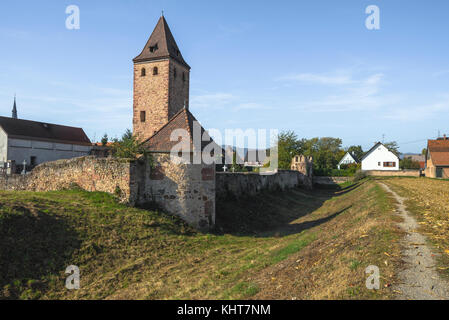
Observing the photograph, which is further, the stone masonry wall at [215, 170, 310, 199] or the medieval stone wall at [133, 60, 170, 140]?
the medieval stone wall at [133, 60, 170, 140]

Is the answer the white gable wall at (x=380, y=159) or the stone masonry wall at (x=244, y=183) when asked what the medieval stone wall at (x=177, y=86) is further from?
the white gable wall at (x=380, y=159)

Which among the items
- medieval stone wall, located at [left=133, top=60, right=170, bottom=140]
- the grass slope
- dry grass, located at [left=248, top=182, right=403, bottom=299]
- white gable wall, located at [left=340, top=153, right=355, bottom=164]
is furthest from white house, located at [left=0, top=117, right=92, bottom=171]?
white gable wall, located at [left=340, top=153, right=355, bottom=164]

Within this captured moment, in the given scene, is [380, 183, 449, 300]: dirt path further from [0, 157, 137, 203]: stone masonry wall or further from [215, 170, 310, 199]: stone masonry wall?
[215, 170, 310, 199]: stone masonry wall

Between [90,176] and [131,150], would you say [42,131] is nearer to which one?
[90,176]

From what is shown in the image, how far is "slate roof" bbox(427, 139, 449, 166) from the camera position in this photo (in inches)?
1880

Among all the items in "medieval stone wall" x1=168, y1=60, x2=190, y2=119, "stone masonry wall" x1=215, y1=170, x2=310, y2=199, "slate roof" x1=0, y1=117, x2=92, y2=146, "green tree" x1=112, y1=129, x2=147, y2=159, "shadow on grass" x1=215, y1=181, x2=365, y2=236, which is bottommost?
"shadow on grass" x1=215, y1=181, x2=365, y2=236

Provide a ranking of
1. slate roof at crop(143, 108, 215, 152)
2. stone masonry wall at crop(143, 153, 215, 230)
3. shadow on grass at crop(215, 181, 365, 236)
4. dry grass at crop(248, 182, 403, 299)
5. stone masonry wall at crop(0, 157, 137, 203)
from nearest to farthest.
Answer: dry grass at crop(248, 182, 403, 299)
stone masonry wall at crop(0, 157, 137, 203)
stone masonry wall at crop(143, 153, 215, 230)
slate roof at crop(143, 108, 215, 152)
shadow on grass at crop(215, 181, 365, 236)

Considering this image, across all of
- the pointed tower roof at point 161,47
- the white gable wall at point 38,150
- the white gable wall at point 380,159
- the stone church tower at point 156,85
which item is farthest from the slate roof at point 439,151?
the white gable wall at point 38,150

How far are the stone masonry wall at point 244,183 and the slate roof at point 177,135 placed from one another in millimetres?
5102

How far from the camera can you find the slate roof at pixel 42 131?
40.2 m

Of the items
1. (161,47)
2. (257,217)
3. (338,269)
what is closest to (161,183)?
(257,217)

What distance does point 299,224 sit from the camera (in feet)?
58.6

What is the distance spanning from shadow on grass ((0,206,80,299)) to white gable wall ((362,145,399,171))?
60453mm

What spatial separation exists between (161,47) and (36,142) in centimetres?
2507
